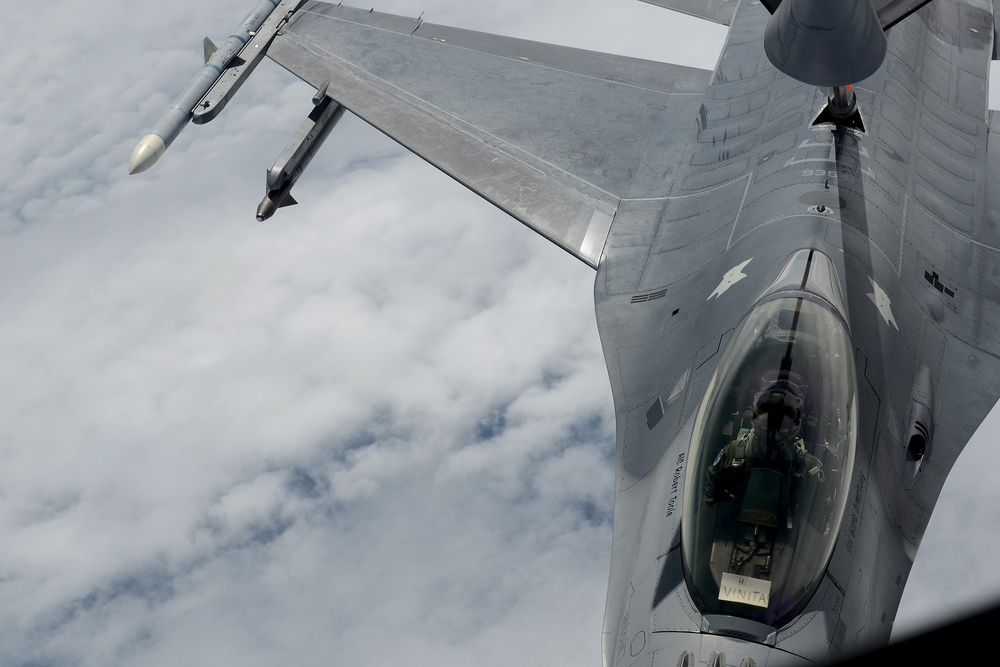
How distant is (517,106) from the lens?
17141 millimetres

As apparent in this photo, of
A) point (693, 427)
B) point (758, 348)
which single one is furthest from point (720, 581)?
point (758, 348)

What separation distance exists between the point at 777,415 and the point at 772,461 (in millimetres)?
474

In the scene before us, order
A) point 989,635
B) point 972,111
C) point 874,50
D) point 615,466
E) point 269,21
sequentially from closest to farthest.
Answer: point 989,635 → point 874,50 → point 615,466 → point 972,111 → point 269,21

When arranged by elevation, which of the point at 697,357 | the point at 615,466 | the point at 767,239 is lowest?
the point at 615,466

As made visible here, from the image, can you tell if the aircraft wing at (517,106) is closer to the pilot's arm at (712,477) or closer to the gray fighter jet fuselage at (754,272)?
the gray fighter jet fuselage at (754,272)

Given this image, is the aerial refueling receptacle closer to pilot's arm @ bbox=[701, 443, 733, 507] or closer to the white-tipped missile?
the white-tipped missile

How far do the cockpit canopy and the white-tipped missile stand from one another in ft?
35.0

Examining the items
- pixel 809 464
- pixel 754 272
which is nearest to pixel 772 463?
pixel 809 464

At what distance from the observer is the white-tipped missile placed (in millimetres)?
16250

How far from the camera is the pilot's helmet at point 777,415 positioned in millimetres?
8969

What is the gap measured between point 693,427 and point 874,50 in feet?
15.0

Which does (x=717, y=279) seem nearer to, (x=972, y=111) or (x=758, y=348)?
(x=758, y=348)

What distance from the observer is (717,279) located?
41.6 ft

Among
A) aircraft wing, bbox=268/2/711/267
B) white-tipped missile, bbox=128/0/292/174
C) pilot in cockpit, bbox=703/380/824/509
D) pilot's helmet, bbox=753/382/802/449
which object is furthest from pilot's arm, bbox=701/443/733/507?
white-tipped missile, bbox=128/0/292/174
